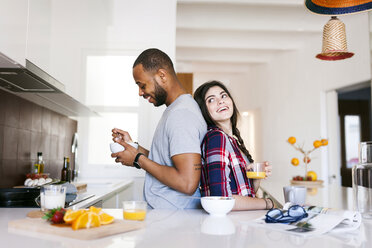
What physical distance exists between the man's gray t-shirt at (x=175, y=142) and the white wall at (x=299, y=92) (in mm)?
2979

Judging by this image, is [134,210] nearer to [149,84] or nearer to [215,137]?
[215,137]

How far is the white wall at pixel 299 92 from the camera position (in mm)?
Answer: 4473

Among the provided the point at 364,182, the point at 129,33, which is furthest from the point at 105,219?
the point at 129,33

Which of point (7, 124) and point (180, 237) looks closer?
point (180, 237)

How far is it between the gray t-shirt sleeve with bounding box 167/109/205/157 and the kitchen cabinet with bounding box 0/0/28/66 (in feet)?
2.25

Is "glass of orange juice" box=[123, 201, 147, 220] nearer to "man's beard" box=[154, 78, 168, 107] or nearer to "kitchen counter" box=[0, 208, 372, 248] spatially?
"kitchen counter" box=[0, 208, 372, 248]

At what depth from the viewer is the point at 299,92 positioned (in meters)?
5.62

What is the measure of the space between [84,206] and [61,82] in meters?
0.83

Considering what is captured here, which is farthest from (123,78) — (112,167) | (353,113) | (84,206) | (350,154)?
(353,113)

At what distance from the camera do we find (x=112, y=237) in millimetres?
959

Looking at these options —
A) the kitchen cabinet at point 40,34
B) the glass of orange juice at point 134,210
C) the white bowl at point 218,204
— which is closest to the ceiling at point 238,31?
the kitchen cabinet at point 40,34

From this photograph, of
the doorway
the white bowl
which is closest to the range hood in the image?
the white bowl

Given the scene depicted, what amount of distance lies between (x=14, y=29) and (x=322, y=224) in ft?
4.47

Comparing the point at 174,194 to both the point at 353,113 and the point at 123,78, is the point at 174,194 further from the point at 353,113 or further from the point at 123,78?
the point at 353,113
